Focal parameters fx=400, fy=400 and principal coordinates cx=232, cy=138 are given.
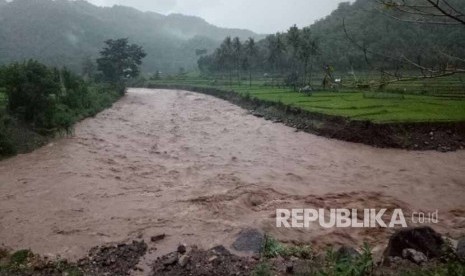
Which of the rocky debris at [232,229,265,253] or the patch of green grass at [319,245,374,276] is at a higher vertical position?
the patch of green grass at [319,245,374,276]

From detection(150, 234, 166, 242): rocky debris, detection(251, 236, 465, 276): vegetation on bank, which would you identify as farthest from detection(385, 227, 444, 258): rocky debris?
detection(150, 234, 166, 242): rocky debris

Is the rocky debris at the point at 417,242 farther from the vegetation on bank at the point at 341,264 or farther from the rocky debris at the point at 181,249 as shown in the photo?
the rocky debris at the point at 181,249

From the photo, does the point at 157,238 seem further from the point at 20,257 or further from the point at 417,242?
the point at 417,242

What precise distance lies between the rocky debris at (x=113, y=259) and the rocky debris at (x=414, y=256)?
17.1 feet

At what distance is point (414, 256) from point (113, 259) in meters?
5.78

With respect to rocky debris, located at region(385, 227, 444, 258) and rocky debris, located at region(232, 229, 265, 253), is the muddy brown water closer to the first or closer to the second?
rocky debris, located at region(232, 229, 265, 253)

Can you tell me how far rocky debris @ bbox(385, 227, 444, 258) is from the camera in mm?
7629

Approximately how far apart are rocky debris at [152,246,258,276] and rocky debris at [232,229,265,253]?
0.59 m

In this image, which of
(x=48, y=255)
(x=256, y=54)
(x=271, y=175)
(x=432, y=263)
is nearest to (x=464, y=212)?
(x=432, y=263)

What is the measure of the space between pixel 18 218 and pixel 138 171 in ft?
17.6

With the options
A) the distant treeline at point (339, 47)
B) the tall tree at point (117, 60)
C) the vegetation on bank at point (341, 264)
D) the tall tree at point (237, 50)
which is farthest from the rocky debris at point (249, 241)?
the tall tree at point (237, 50)

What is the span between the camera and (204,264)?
7613 millimetres

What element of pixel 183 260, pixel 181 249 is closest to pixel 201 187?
pixel 181 249

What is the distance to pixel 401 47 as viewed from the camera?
185 ft
